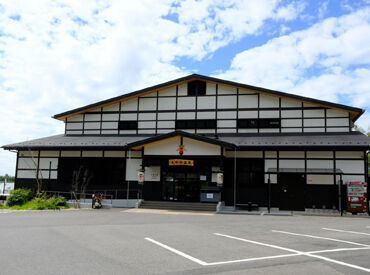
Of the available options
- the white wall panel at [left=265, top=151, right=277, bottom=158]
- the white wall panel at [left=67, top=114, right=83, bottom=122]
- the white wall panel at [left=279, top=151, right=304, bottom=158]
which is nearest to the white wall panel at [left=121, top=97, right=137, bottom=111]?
the white wall panel at [left=67, top=114, right=83, bottom=122]

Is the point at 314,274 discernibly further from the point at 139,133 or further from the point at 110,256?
the point at 139,133

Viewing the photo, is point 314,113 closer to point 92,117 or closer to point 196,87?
point 196,87

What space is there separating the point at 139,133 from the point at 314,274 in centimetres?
1916

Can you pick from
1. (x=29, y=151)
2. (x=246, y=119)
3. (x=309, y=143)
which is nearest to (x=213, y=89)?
(x=246, y=119)

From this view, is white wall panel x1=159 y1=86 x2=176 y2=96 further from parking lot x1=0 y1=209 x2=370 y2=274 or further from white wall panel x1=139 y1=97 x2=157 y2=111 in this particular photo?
parking lot x1=0 y1=209 x2=370 y2=274

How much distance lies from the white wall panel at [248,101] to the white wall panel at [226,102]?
0.45 meters

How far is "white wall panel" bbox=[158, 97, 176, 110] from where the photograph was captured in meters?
23.4

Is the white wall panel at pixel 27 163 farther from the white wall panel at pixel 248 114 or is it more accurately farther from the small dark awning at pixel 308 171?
the small dark awning at pixel 308 171

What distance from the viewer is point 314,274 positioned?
17.5 feet

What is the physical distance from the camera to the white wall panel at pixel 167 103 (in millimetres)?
23403

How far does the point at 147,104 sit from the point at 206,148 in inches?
242

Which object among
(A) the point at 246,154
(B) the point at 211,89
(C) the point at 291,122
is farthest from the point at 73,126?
(C) the point at 291,122

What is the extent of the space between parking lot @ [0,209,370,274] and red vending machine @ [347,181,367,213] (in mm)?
7460

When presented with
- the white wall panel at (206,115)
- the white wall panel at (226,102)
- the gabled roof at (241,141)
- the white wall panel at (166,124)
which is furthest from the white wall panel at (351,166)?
the white wall panel at (166,124)
